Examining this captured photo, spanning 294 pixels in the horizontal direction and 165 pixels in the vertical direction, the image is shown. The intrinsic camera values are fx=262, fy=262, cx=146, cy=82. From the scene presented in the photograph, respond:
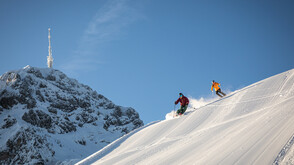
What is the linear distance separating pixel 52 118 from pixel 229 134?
1696 inches

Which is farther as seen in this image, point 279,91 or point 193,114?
point 193,114

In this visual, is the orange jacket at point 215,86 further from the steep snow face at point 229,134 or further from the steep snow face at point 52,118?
the steep snow face at point 52,118

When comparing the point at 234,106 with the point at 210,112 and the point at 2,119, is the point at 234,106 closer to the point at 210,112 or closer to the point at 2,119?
the point at 210,112

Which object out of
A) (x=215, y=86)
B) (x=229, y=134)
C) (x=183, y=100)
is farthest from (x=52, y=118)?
(x=229, y=134)

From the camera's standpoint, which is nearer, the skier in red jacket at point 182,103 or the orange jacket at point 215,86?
the skier in red jacket at point 182,103

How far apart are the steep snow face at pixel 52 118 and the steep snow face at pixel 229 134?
26493 millimetres

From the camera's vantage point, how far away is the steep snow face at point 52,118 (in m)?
36.0

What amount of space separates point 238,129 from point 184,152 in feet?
6.53

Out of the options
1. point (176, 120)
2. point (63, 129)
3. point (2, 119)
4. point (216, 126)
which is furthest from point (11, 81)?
point (216, 126)

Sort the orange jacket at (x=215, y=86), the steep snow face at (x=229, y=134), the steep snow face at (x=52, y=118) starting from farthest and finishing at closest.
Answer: the steep snow face at (x=52, y=118) < the orange jacket at (x=215, y=86) < the steep snow face at (x=229, y=134)

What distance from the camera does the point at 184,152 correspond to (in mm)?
8516

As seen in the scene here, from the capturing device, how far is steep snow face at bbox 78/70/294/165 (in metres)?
6.62

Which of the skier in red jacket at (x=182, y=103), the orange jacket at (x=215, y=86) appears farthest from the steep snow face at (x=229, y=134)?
the orange jacket at (x=215, y=86)

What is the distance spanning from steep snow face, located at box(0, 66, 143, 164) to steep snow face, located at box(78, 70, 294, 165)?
86.9 feet
